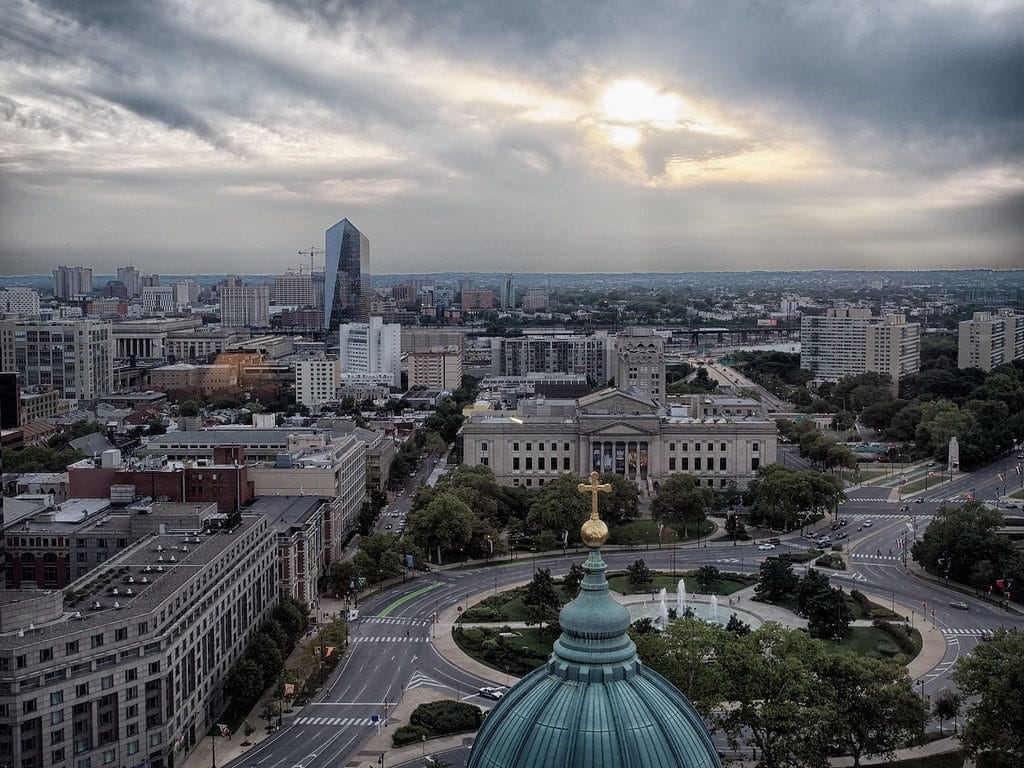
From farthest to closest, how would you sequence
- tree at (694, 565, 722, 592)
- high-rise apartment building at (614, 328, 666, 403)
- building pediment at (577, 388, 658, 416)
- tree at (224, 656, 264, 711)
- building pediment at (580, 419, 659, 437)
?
1. high-rise apartment building at (614, 328, 666, 403)
2. building pediment at (577, 388, 658, 416)
3. building pediment at (580, 419, 659, 437)
4. tree at (694, 565, 722, 592)
5. tree at (224, 656, 264, 711)

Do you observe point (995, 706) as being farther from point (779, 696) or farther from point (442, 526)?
point (442, 526)

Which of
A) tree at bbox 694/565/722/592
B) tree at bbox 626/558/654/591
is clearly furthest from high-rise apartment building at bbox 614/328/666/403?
tree at bbox 626/558/654/591

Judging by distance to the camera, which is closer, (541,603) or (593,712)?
(593,712)

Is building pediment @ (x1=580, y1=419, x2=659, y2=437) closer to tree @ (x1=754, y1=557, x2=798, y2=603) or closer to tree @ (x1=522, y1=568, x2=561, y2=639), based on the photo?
tree @ (x1=754, y1=557, x2=798, y2=603)

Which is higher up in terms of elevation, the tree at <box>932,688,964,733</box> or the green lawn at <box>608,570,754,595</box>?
the tree at <box>932,688,964,733</box>

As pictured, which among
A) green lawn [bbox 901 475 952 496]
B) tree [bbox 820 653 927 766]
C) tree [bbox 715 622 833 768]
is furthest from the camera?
green lawn [bbox 901 475 952 496]

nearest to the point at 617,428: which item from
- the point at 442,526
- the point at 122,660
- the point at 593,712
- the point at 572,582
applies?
the point at 442,526

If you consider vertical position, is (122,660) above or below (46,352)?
below

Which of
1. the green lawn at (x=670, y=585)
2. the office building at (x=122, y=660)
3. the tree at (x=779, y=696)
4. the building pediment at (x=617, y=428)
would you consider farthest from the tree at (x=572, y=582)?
the building pediment at (x=617, y=428)
